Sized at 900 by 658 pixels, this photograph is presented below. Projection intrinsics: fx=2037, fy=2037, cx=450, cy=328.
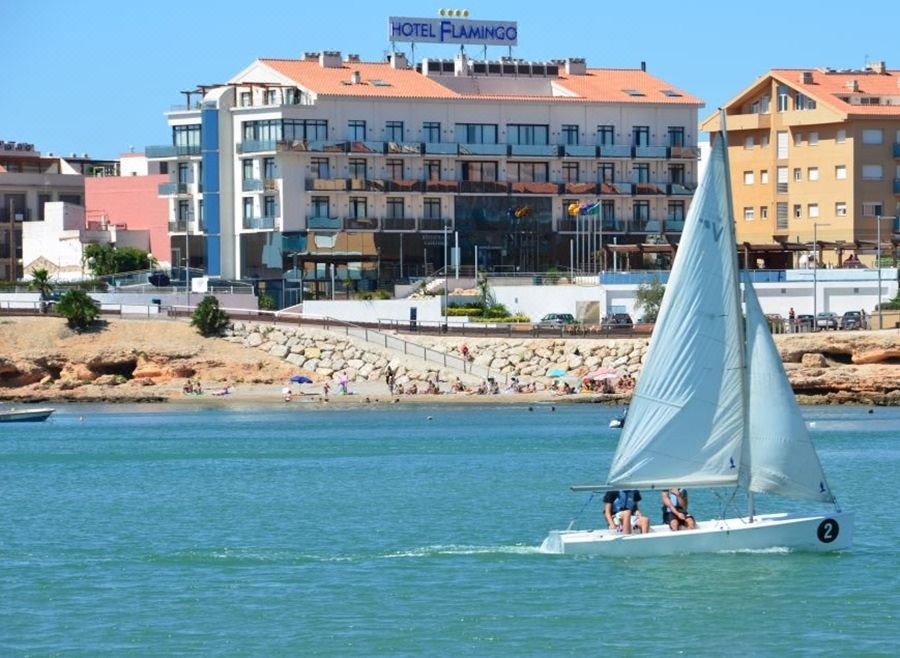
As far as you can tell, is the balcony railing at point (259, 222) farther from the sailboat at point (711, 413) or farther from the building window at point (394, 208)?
the sailboat at point (711, 413)

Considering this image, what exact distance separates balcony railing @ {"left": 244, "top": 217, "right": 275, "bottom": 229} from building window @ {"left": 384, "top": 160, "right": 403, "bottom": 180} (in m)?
7.80

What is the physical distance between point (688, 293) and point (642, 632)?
7.86 metres

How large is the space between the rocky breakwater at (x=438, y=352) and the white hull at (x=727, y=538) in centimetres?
5669

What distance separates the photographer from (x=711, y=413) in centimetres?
4262

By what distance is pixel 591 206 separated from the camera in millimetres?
120812

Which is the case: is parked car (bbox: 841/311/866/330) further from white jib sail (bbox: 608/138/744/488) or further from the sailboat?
white jib sail (bbox: 608/138/744/488)

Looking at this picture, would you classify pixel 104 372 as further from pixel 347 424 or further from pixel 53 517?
pixel 53 517

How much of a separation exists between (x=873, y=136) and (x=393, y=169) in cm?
2965

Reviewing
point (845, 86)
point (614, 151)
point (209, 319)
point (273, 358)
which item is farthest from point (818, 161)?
point (209, 319)

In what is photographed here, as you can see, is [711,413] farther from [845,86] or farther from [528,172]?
[845,86]

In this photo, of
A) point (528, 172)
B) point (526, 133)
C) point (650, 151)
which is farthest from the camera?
point (650, 151)

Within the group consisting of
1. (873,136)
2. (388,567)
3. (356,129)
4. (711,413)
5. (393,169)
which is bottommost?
(388,567)

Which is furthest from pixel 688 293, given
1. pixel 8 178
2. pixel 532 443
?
pixel 8 178

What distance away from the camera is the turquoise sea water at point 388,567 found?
37.7 meters
